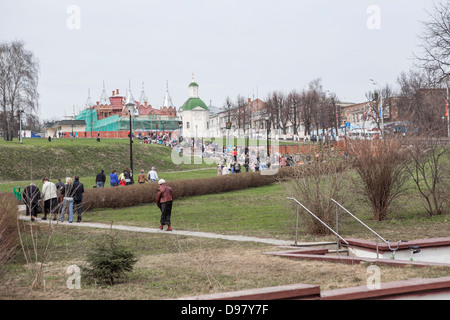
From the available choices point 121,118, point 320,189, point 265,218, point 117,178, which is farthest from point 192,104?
point 320,189

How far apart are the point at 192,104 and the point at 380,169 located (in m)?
98.3

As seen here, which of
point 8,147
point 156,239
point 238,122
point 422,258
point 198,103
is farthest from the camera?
point 198,103

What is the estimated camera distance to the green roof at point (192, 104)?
376ft

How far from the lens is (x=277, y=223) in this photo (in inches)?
742

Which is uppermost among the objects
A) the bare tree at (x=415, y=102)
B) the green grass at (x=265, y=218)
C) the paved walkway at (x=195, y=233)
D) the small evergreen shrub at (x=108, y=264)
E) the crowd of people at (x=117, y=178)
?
the bare tree at (x=415, y=102)

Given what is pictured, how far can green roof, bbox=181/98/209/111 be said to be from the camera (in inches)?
4513

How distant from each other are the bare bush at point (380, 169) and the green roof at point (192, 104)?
3822 inches

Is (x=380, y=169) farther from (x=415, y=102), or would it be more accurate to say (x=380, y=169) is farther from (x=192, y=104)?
(x=192, y=104)

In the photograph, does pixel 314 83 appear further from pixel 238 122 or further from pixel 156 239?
pixel 156 239

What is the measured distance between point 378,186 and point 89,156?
121 feet

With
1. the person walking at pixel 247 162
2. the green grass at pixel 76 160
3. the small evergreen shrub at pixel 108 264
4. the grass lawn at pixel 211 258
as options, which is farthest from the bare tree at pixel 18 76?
the small evergreen shrub at pixel 108 264

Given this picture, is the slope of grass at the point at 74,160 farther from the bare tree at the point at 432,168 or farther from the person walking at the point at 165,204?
the bare tree at the point at 432,168

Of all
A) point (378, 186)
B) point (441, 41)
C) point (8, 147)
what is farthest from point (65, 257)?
point (8, 147)

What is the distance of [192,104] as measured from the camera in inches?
4525
